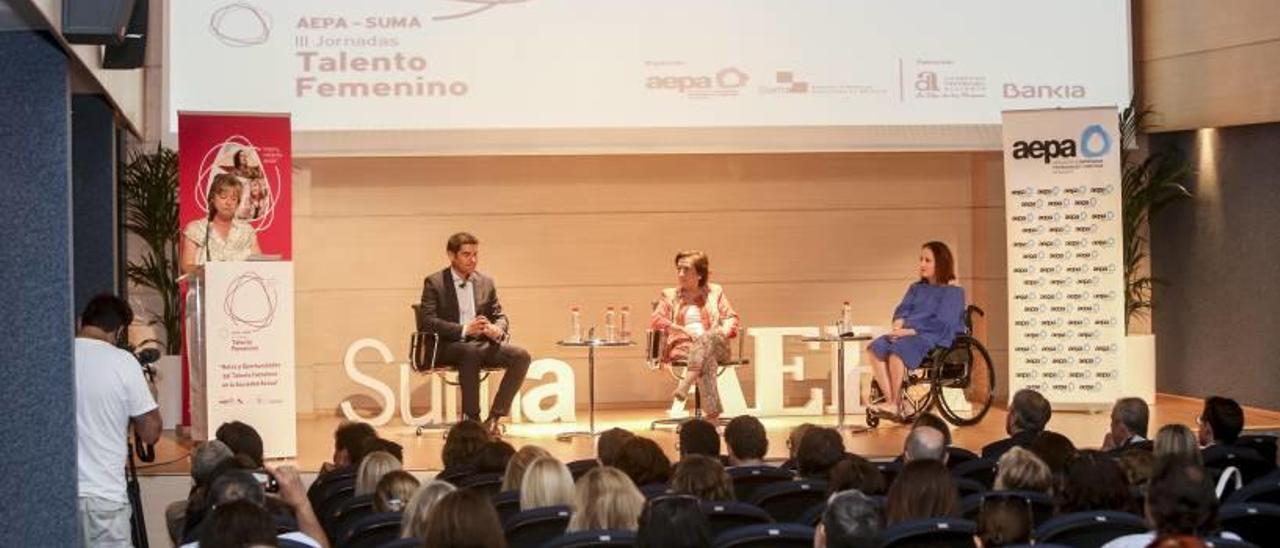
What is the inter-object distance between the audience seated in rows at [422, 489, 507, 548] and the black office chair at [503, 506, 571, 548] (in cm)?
94

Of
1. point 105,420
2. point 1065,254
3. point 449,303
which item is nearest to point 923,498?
point 105,420

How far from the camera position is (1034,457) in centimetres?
Answer: 637

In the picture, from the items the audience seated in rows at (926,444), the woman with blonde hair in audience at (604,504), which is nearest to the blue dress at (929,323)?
the audience seated in rows at (926,444)

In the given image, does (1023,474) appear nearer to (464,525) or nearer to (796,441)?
(796,441)

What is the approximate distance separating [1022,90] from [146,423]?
284 inches

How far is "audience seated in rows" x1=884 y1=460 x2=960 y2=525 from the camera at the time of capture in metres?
5.76

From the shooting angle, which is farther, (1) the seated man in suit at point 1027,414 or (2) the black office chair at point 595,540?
(1) the seated man in suit at point 1027,414

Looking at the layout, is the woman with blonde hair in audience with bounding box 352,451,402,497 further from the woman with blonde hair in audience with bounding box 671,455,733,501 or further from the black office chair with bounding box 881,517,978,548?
the black office chair with bounding box 881,517,978,548

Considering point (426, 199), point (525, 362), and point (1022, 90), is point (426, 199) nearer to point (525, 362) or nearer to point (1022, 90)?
point (525, 362)

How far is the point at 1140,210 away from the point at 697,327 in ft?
11.1

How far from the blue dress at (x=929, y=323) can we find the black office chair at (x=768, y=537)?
6130 mm

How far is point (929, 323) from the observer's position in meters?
11.6

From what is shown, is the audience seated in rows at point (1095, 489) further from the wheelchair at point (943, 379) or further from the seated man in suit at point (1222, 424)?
the wheelchair at point (943, 379)

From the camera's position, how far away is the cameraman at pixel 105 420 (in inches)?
277
